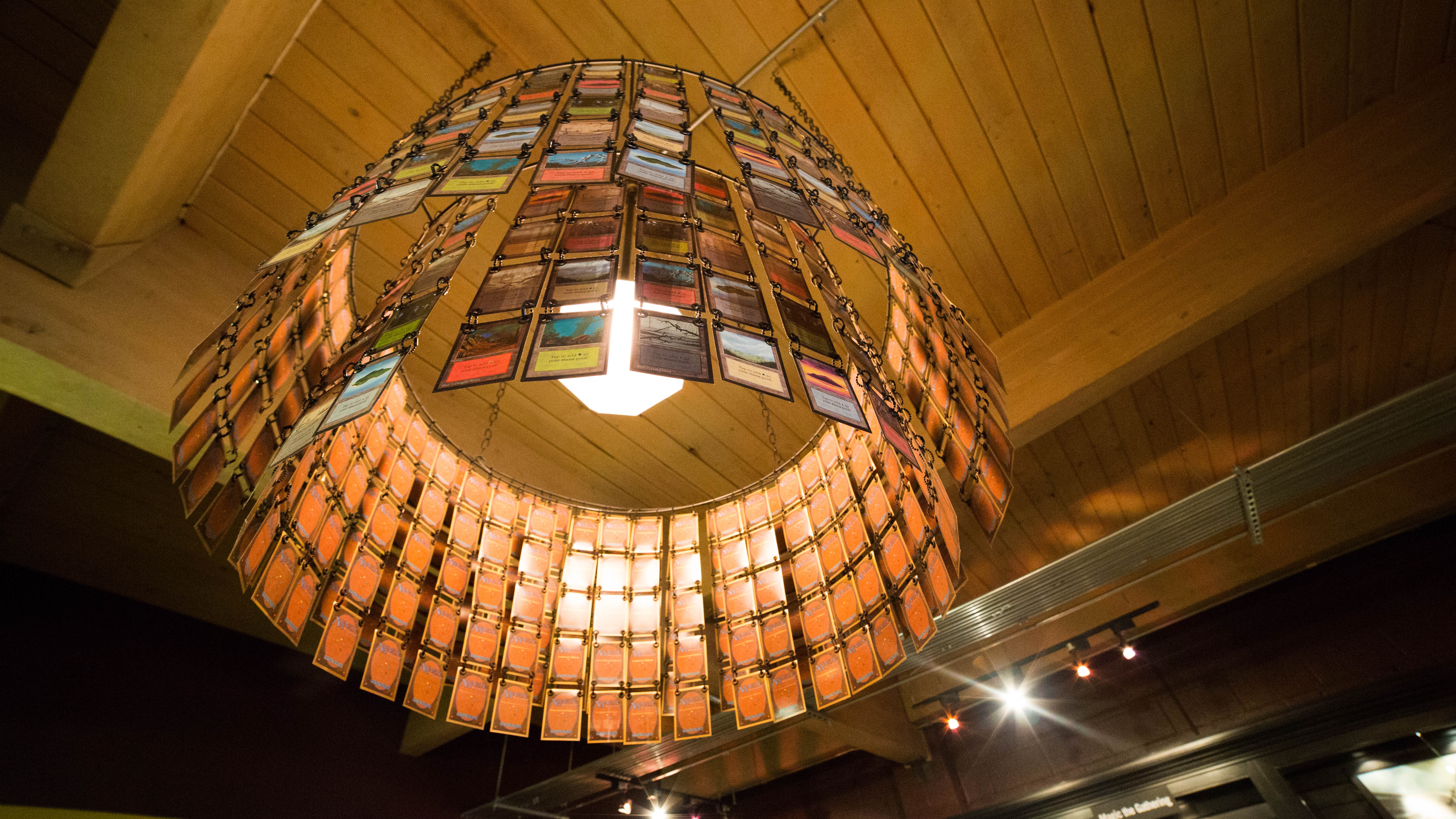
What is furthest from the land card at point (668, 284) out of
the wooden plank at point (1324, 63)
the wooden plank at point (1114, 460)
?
the wooden plank at point (1114, 460)

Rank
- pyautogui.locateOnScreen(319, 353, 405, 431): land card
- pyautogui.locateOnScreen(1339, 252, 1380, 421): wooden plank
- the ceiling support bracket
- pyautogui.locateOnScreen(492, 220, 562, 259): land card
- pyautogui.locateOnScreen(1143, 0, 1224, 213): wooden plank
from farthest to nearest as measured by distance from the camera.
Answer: pyautogui.locateOnScreen(1339, 252, 1380, 421): wooden plank → the ceiling support bracket → pyautogui.locateOnScreen(1143, 0, 1224, 213): wooden plank → pyautogui.locateOnScreen(492, 220, 562, 259): land card → pyautogui.locateOnScreen(319, 353, 405, 431): land card

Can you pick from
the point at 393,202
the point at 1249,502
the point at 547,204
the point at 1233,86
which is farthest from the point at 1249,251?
the point at 393,202

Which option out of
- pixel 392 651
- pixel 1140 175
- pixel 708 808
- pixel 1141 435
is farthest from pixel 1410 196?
pixel 708 808

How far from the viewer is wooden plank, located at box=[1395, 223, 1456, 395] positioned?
9.74ft

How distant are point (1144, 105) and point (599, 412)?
2.47 meters

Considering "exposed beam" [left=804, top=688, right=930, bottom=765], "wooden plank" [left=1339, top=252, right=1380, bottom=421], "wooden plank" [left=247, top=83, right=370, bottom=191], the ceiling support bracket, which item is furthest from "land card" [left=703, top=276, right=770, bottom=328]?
"wooden plank" [left=1339, top=252, right=1380, bottom=421]

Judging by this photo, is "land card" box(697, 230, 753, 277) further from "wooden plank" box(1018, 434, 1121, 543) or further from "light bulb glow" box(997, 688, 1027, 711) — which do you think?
"light bulb glow" box(997, 688, 1027, 711)

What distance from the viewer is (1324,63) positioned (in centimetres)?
248

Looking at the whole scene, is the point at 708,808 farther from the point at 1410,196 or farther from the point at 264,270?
the point at 1410,196

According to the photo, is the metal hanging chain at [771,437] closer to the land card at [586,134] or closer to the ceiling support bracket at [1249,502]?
the land card at [586,134]

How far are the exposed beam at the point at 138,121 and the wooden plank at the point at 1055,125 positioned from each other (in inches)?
95.4

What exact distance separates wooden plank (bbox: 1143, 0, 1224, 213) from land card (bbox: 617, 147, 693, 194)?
79.3 inches

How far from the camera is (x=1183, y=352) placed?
268cm

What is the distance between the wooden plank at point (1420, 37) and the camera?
2361 mm
